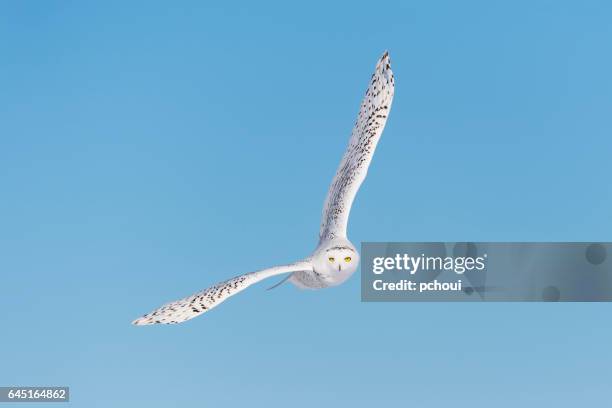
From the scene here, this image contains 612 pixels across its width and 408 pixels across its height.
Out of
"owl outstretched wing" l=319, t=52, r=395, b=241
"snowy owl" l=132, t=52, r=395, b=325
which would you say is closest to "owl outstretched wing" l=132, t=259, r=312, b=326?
"snowy owl" l=132, t=52, r=395, b=325

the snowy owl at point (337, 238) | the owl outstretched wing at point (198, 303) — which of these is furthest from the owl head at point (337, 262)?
the owl outstretched wing at point (198, 303)

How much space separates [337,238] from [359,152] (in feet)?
7.85

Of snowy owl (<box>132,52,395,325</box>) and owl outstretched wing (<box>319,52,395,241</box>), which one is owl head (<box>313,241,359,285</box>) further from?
owl outstretched wing (<box>319,52,395,241</box>)

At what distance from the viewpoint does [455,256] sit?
20.7 metres

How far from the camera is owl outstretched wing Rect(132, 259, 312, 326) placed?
17672 millimetres

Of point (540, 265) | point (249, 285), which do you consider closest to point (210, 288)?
point (249, 285)

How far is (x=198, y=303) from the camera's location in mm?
17812

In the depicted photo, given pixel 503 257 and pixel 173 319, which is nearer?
pixel 173 319

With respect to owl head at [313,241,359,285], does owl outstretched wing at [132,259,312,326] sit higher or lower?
lower

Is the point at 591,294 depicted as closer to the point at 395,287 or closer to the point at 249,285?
the point at 395,287

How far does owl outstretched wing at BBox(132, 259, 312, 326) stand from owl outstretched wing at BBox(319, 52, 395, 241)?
8.68 feet

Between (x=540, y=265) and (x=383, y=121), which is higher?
(x=383, y=121)

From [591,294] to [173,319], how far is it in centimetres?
896

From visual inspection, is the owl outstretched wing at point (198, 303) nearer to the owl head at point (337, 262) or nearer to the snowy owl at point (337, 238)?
the snowy owl at point (337, 238)
